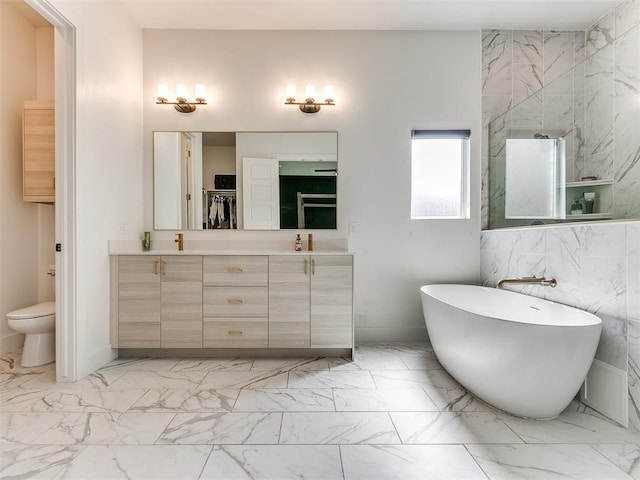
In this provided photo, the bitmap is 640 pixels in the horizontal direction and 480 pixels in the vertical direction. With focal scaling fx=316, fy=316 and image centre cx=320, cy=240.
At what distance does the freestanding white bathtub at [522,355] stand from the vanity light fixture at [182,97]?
2.67m

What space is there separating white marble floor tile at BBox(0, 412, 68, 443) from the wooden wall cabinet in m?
1.65

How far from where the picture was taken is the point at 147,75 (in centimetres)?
293

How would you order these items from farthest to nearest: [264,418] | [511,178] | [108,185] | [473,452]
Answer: [511,178] → [108,185] → [264,418] → [473,452]

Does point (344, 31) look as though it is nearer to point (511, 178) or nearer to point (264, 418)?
point (511, 178)

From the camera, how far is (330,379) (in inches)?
85.0

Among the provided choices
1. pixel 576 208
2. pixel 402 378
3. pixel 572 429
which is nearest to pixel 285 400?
pixel 402 378

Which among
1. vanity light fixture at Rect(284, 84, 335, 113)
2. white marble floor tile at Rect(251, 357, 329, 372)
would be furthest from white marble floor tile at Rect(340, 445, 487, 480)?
vanity light fixture at Rect(284, 84, 335, 113)

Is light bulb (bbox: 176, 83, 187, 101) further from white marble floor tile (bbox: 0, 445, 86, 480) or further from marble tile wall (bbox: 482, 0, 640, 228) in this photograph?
marble tile wall (bbox: 482, 0, 640, 228)

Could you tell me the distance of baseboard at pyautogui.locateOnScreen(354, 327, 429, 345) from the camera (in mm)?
2941

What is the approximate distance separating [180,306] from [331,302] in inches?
46.5

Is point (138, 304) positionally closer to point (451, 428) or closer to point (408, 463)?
point (408, 463)

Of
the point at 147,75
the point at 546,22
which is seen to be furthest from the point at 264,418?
the point at 546,22

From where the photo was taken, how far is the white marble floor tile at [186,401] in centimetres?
177

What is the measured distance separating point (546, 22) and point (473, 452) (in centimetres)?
351
